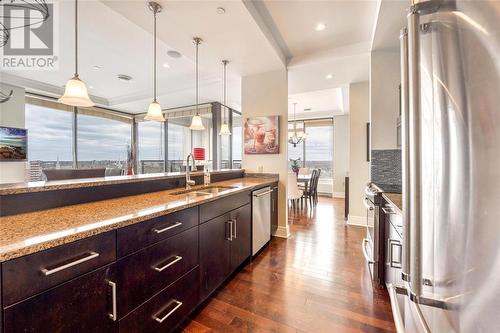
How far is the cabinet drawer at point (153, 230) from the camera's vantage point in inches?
41.6

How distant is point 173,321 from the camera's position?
1357mm

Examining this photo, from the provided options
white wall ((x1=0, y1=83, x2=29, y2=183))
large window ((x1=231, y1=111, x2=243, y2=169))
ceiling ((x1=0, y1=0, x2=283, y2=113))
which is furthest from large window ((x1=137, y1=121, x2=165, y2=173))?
white wall ((x1=0, y1=83, x2=29, y2=183))

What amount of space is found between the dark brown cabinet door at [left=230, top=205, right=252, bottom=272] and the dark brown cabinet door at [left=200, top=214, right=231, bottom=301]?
0.11 meters

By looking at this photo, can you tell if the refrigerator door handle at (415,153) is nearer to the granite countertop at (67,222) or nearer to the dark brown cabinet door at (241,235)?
the granite countertop at (67,222)

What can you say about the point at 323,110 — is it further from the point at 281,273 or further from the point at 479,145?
the point at 479,145

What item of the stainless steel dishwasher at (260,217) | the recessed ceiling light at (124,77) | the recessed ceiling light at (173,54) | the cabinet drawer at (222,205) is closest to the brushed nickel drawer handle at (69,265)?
the cabinet drawer at (222,205)

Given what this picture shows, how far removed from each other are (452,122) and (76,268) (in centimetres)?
138

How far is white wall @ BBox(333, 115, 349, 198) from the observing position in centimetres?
691

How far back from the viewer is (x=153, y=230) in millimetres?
1212

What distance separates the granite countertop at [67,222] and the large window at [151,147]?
20.0ft

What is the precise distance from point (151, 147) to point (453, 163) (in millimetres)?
8015

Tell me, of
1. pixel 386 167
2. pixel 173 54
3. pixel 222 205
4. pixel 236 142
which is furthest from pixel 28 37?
pixel 386 167

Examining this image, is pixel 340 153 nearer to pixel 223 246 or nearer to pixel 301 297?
pixel 301 297

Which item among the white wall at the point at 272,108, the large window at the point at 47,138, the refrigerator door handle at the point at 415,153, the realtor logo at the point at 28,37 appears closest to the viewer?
the refrigerator door handle at the point at 415,153
